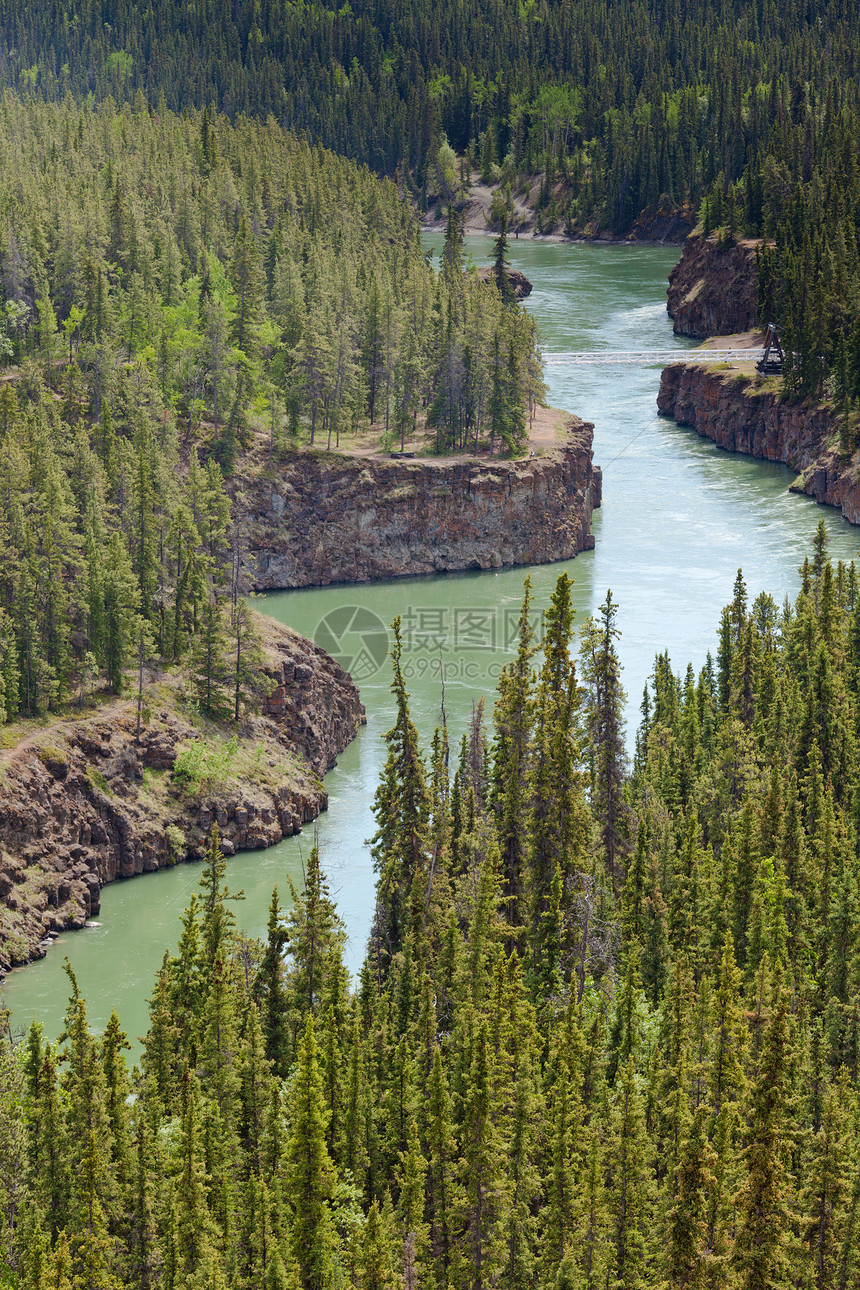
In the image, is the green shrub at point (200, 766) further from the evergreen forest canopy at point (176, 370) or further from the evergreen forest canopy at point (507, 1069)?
the evergreen forest canopy at point (507, 1069)

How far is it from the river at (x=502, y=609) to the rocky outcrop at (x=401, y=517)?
178 centimetres

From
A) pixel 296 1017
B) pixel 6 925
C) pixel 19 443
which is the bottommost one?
pixel 6 925

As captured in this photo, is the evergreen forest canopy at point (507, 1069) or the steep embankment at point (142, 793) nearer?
the evergreen forest canopy at point (507, 1069)

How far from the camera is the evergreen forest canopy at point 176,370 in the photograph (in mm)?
100438

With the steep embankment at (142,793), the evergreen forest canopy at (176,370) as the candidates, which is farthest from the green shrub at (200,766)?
the evergreen forest canopy at (176,370)

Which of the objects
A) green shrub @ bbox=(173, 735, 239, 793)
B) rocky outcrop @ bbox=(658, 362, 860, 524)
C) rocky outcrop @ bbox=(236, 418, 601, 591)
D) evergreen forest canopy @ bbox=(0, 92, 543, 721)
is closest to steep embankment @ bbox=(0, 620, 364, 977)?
green shrub @ bbox=(173, 735, 239, 793)

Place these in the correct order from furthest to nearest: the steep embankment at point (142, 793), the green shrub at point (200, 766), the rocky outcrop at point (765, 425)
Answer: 1. the rocky outcrop at point (765, 425)
2. the green shrub at point (200, 766)
3. the steep embankment at point (142, 793)

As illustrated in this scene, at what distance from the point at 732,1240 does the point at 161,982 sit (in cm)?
2551

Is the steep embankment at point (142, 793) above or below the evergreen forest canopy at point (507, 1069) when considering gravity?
below

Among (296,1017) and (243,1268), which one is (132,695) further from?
(243,1268)

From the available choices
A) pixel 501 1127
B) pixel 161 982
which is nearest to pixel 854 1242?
pixel 501 1127

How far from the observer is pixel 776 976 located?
60250 millimetres

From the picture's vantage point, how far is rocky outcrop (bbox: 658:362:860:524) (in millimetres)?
156500

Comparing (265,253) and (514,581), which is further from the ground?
(265,253)
